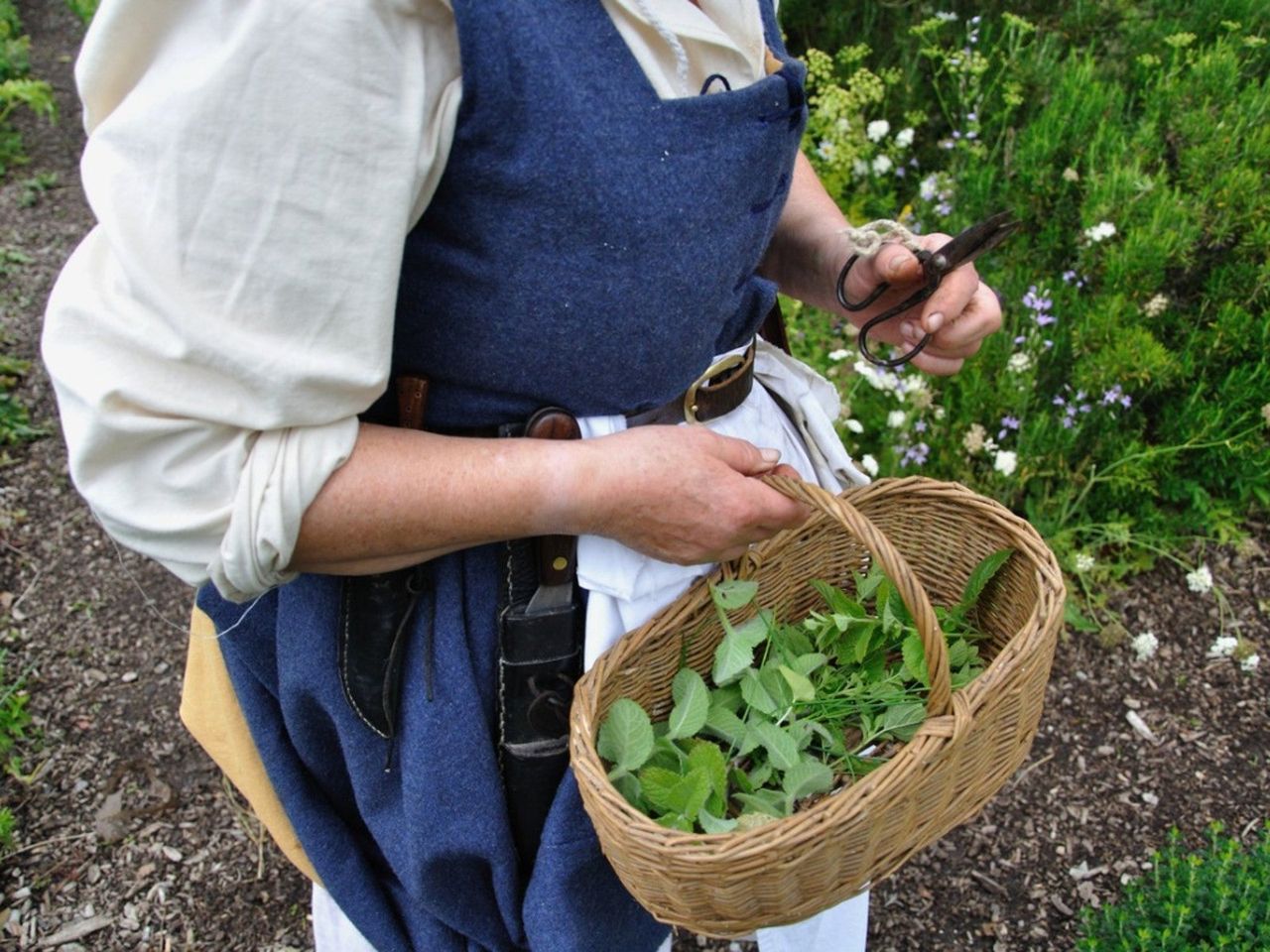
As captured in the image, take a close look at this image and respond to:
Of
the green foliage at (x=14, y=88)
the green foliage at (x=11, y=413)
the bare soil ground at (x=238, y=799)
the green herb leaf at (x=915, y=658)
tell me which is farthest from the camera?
the green foliage at (x=14, y=88)

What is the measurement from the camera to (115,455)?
91 cm

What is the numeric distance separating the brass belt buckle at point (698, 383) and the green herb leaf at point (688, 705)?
0.28 metres

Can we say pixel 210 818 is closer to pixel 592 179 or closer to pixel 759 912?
pixel 759 912

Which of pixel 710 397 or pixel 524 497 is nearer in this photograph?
pixel 524 497

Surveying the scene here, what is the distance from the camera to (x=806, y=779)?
1.09 metres

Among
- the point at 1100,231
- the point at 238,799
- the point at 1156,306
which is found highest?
the point at 1100,231

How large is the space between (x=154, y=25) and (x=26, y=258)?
309cm

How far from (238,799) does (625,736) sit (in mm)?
1514

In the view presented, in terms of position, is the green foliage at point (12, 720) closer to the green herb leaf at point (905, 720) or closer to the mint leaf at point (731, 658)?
the mint leaf at point (731, 658)

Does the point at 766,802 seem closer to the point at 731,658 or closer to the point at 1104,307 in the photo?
the point at 731,658

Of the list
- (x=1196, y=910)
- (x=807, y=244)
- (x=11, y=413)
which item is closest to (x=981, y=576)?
(x=807, y=244)

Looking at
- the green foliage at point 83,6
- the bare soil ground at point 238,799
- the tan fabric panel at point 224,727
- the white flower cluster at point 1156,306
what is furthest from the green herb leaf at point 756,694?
the green foliage at point 83,6

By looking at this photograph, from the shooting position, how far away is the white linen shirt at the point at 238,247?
81 centimetres

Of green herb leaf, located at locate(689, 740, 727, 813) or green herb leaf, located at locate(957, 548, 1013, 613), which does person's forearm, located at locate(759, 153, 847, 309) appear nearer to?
green herb leaf, located at locate(957, 548, 1013, 613)
